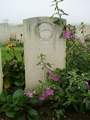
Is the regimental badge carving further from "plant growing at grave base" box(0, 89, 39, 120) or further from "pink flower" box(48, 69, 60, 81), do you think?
"plant growing at grave base" box(0, 89, 39, 120)

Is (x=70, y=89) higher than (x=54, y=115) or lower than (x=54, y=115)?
higher

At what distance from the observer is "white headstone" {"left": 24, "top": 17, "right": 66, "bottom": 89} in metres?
5.82

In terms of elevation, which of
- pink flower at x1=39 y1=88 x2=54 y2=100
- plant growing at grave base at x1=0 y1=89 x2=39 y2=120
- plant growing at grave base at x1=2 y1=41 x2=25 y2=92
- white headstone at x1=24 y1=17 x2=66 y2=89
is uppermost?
white headstone at x1=24 y1=17 x2=66 y2=89

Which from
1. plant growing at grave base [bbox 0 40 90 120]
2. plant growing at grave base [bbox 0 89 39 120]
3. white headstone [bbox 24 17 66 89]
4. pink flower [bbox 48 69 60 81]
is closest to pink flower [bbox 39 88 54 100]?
plant growing at grave base [bbox 0 40 90 120]

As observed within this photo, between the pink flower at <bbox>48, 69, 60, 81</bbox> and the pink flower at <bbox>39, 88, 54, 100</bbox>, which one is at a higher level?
the pink flower at <bbox>48, 69, 60, 81</bbox>

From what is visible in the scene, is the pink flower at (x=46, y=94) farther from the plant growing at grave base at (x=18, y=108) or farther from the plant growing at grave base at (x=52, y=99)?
the plant growing at grave base at (x=18, y=108)

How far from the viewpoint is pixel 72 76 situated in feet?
18.1

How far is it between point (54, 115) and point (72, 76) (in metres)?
0.60

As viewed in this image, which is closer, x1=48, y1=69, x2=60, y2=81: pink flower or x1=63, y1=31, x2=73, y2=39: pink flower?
x1=48, y1=69, x2=60, y2=81: pink flower

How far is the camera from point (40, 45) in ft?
19.4

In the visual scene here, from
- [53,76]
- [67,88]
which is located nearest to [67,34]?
[53,76]

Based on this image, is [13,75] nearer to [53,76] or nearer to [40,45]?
[40,45]

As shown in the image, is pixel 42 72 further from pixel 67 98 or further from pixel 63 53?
pixel 67 98

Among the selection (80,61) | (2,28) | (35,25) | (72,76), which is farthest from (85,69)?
(2,28)
